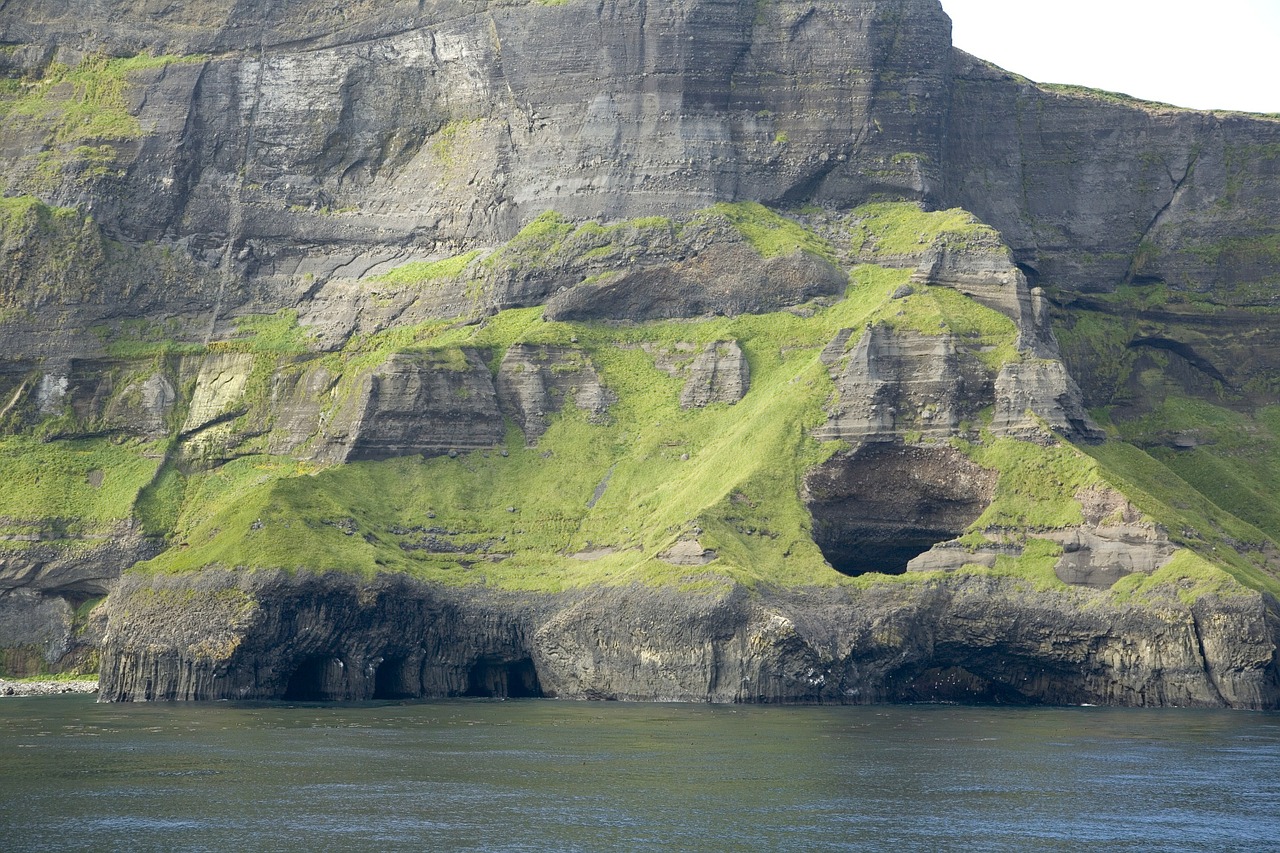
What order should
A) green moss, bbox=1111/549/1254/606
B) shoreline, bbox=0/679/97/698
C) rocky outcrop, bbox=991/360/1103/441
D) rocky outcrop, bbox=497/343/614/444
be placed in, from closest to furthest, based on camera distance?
green moss, bbox=1111/549/1254/606, rocky outcrop, bbox=991/360/1103/441, shoreline, bbox=0/679/97/698, rocky outcrop, bbox=497/343/614/444

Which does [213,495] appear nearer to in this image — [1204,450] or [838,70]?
[838,70]

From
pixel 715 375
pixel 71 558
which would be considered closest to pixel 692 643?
pixel 715 375

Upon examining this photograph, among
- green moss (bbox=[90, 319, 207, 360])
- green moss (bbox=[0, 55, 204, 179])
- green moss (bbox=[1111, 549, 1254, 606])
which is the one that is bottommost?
green moss (bbox=[1111, 549, 1254, 606])

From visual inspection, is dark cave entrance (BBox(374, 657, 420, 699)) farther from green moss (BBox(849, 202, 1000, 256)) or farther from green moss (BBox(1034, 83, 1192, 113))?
green moss (BBox(1034, 83, 1192, 113))

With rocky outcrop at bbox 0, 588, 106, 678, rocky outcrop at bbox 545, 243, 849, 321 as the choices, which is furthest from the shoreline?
rocky outcrop at bbox 545, 243, 849, 321

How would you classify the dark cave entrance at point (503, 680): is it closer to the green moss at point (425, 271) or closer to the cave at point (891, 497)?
the cave at point (891, 497)

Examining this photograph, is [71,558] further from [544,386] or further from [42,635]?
[544,386]

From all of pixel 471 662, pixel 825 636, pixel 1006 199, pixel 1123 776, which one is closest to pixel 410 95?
pixel 1006 199
